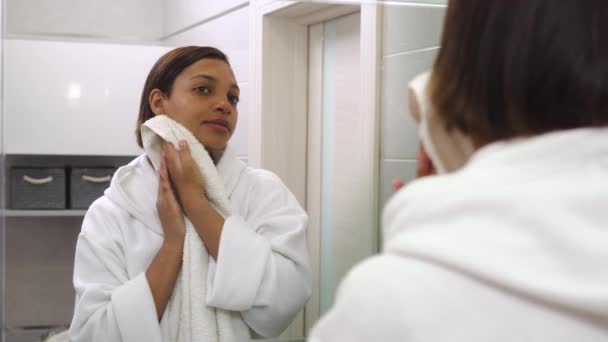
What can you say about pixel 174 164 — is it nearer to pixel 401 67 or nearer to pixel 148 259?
pixel 148 259

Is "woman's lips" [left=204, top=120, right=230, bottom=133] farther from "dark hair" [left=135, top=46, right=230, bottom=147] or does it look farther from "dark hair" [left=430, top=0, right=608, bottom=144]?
"dark hair" [left=430, top=0, right=608, bottom=144]

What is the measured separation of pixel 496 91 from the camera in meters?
0.48

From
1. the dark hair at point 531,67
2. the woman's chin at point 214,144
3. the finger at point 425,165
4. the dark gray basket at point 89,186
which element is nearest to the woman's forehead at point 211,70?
the woman's chin at point 214,144

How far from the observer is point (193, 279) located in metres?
1.12

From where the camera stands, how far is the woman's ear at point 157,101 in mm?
1147

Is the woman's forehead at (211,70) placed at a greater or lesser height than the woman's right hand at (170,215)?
greater

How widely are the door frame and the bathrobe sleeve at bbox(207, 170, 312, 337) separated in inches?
1.8

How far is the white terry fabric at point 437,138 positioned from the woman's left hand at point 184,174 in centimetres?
61

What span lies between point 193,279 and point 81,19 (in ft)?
1.57

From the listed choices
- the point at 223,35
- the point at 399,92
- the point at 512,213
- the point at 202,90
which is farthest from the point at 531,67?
the point at 399,92

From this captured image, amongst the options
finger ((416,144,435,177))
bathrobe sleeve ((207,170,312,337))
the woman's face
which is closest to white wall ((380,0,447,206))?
bathrobe sleeve ((207,170,312,337))

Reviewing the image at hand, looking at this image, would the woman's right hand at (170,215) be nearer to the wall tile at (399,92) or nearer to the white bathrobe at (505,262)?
the wall tile at (399,92)

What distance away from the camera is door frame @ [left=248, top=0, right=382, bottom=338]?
50.9 inches

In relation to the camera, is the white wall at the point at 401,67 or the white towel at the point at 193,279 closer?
the white towel at the point at 193,279
